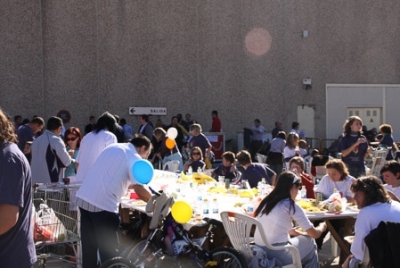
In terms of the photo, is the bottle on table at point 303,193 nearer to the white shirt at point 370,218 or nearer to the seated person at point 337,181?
the seated person at point 337,181

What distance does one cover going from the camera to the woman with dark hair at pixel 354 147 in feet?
29.2

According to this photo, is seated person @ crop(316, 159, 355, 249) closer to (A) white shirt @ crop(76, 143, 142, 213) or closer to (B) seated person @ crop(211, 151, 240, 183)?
(B) seated person @ crop(211, 151, 240, 183)

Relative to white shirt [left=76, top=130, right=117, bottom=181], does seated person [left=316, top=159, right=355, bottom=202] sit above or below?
below

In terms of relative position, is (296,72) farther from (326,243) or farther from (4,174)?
(4,174)

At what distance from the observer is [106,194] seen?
210 inches

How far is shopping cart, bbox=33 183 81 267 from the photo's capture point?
577cm

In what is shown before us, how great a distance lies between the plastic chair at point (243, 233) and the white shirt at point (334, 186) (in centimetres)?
218

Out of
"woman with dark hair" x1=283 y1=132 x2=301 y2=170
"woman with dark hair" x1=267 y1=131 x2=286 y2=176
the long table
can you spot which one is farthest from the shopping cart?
"woman with dark hair" x1=267 y1=131 x2=286 y2=176

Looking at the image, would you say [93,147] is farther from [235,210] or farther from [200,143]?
[200,143]

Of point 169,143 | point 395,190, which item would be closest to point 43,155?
point 169,143

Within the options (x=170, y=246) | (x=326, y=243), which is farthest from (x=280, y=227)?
(x=326, y=243)

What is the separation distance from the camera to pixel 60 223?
5.93 meters

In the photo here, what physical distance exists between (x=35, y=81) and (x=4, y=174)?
52.2 ft

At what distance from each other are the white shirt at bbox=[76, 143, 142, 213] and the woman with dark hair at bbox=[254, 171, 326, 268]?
1.27 m
